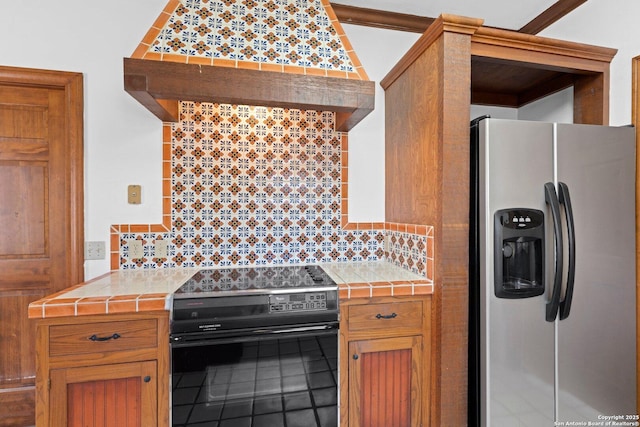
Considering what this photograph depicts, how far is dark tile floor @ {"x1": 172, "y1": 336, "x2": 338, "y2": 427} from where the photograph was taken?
1408 millimetres

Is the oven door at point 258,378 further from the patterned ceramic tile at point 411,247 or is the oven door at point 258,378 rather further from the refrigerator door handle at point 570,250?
the refrigerator door handle at point 570,250

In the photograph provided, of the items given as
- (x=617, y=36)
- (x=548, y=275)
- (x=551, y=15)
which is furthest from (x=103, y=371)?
(x=551, y=15)

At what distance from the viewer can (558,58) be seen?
176 cm

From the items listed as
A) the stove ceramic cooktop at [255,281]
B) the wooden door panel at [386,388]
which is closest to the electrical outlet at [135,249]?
the stove ceramic cooktop at [255,281]

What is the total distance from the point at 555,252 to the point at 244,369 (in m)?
1.56

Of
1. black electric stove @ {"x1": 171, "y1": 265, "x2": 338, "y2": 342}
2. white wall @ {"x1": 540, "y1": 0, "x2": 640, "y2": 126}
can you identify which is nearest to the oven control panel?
black electric stove @ {"x1": 171, "y1": 265, "x2": 338, "y2": 342}

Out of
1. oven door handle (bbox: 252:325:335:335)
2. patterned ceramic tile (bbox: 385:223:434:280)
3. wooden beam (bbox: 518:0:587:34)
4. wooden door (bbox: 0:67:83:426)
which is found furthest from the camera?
wooden beam (bbox: 518:0:587:34)

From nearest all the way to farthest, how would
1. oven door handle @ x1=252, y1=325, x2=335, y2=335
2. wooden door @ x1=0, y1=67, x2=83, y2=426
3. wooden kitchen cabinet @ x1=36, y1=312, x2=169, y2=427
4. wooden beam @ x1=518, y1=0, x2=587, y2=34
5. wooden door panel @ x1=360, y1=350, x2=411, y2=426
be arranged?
wooden kitchen cabinet @ x1=36, y1=312, x2=169, y2=427 < oven door handle @ x1=252, y1=325, x2=335, y2=335 < wooden door panel @ x1=360, y1=350, x2=411, y2=426 < wooden door @ x1=0, y1=67, x2=83, y2=426 < wooden beam @ x1=518, y1=0, x2=587, y2=34

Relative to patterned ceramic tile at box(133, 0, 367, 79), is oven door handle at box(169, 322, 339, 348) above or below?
below

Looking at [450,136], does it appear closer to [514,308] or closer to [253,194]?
[514,308]

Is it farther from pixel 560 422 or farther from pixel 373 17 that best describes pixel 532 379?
pixel 373 17

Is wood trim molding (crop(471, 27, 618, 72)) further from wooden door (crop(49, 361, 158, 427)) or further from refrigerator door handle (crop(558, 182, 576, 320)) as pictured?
wooden door (crop(49, 361, 158, 427))

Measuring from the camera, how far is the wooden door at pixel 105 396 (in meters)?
1.32

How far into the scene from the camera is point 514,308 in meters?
1.52
